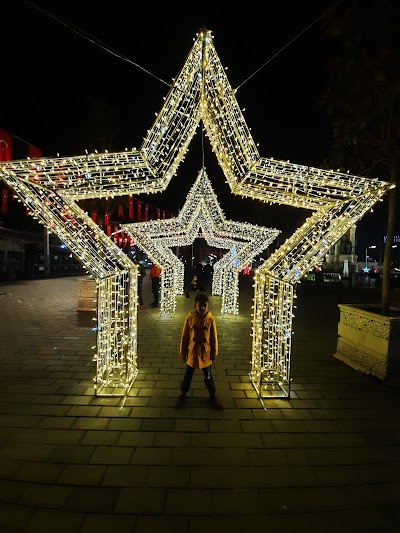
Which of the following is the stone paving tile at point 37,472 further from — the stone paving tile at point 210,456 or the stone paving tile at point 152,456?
the stone paving tile at point 210,456

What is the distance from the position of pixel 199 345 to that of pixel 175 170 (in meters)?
2.36

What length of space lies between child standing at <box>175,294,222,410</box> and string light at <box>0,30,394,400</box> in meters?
0.81

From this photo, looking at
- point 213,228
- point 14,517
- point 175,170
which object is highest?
point 175,170

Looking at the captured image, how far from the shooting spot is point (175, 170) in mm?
4617

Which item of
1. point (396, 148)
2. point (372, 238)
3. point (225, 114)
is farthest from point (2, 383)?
point (372, 238)

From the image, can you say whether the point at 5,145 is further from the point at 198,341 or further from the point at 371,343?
the point at 371,343

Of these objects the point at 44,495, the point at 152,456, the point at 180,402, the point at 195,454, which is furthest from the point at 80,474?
the point at 180,402

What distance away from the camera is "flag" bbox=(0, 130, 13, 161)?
1456 centimetres

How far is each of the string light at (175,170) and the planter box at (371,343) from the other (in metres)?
1.54

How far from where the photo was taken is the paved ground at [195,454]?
2.50 m

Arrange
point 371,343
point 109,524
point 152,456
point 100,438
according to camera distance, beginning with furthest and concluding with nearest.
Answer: point 371,343 < point 100,438 < point 152,456 < point 109,524

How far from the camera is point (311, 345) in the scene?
736 cm

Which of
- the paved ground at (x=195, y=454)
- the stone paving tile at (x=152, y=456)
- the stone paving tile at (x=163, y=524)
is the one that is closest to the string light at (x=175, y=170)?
the paved ground at (x=195, y=454)

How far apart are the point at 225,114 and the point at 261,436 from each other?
3764 mm
